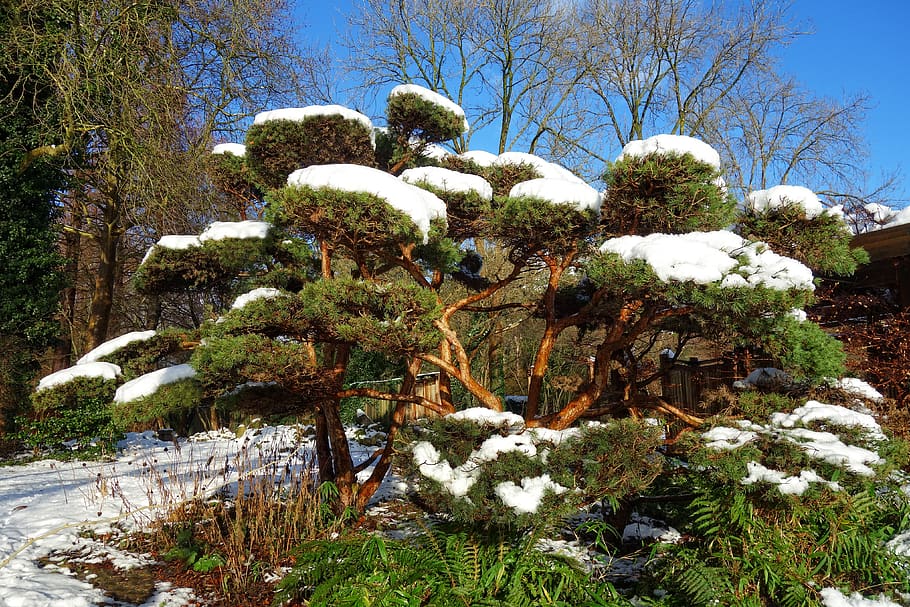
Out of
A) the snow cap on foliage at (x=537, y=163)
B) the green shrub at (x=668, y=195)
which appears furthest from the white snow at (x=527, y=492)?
the snow cap on foliage at (x=537, y=163)

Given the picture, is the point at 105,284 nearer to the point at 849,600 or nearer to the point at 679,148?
the point at 679,148

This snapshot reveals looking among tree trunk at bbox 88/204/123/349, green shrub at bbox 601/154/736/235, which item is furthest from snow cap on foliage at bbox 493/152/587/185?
tree trunk at bbox 88/204/123/349

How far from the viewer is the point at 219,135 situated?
937 centimetres

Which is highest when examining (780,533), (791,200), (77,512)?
(791,200)

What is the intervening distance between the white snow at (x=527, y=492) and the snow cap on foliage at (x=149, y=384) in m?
2.51

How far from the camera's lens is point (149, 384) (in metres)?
3.95

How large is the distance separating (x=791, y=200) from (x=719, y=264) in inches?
50.3

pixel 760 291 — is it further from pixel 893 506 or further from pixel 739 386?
pixel 893 506

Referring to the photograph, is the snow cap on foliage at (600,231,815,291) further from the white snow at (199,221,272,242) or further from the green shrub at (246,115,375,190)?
the white snow at (199,221,272,242)

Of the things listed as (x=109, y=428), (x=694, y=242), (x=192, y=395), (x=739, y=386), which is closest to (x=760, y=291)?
(x=694, y=242)

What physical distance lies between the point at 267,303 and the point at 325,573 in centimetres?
156

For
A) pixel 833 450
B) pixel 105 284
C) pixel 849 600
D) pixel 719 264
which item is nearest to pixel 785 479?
pixel 833 450

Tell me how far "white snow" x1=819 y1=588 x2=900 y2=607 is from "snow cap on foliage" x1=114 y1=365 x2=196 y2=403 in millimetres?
3885

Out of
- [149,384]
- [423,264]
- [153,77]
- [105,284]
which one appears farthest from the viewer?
[105,284]
